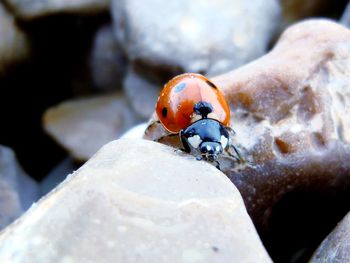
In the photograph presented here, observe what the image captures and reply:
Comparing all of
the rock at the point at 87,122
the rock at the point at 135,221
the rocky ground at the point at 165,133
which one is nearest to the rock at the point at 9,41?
the rocky ground at the point at 165,133

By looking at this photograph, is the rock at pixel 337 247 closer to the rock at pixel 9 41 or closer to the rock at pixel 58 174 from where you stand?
the rock at pixel 58 174

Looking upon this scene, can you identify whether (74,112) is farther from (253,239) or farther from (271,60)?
(253,239)

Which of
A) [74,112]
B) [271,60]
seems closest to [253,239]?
[271,60]

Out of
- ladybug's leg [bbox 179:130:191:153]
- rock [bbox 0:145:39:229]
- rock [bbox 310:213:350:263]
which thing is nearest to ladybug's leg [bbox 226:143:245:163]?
ladybug's leg [bbox 179:130:191:153]

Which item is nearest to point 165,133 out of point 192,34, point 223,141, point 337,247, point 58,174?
point 223,141

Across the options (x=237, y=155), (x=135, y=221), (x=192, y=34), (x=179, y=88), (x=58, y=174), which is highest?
(x=135, y=221)

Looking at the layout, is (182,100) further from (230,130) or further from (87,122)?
(87,122)
